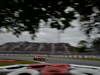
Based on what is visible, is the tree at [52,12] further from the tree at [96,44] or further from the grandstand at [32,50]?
the grandstand at [32,50]

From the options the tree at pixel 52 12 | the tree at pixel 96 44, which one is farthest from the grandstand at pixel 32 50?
Result: the tree at pixel 96 44

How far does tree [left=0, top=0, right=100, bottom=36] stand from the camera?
3.18 metres

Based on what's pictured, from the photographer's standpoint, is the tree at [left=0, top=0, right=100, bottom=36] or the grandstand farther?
the grandstand

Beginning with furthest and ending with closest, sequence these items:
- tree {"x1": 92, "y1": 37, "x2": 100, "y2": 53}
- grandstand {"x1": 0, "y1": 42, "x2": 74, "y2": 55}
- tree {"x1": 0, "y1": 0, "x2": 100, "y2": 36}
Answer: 1. grandstand {"x1": 0, "y1": 42, "x2": 74, "y2": 55}
2. tree {"x1": 92, "y1": 37, "x2": 100, "y2": 53}
3. tree {"x1": 0, "y1": 0, "x2": 100, "y2": 36}

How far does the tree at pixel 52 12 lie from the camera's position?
10.4ft

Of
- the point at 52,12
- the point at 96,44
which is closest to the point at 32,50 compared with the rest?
the point at 52,12

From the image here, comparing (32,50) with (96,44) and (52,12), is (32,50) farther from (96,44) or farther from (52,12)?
(96,44)

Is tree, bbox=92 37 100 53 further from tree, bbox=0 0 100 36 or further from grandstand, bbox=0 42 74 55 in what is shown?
grandstand, bbox=0 42 74 55

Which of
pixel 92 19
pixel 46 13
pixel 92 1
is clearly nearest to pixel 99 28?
pixel 92 19

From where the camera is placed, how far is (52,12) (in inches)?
143

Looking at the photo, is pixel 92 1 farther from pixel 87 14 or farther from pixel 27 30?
pixel 27 30

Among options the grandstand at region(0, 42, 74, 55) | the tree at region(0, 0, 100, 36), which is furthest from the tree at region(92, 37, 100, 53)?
the grandstand at region(0, 42, 74, 55)

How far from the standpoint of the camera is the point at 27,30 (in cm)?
384

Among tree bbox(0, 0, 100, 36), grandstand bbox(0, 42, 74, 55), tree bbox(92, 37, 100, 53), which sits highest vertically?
grandstand bbox(0, 42, 74, 55)
